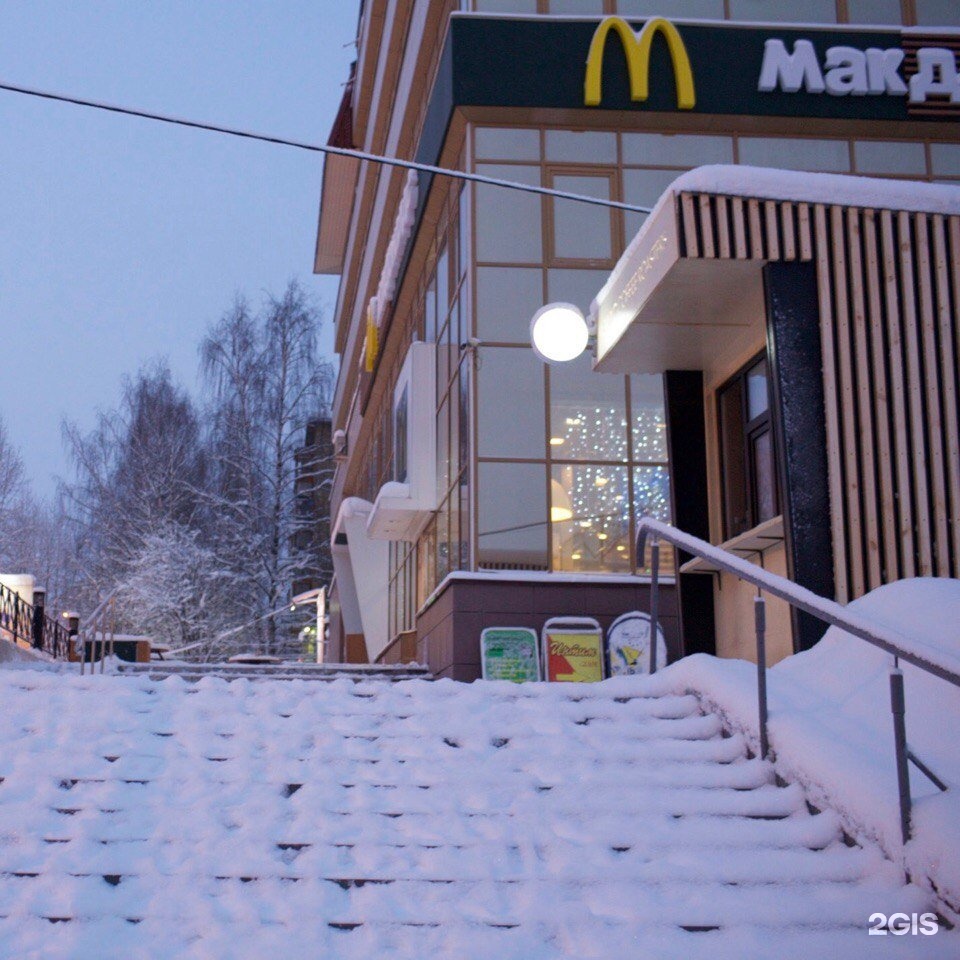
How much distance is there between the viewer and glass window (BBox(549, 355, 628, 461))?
17.0 meters

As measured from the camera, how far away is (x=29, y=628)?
2344 cm

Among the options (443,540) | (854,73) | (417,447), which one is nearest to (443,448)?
(417,447)

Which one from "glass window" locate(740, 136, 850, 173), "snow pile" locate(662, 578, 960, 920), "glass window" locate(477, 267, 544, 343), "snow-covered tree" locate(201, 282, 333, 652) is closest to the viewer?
"snow pile" locate(662, 578, 960, 920)

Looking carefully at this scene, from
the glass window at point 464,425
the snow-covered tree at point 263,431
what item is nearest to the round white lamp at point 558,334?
the glass window at point 464,425

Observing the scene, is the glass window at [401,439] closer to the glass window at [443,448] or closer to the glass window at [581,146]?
the glass window at [443,448]

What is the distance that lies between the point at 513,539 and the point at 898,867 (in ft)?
36.7

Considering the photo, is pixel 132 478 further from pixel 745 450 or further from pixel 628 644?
pixel 745 450

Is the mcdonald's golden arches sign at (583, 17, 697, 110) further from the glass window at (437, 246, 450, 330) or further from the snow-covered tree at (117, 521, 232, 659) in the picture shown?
the snow-covered tree at (117, 521, 232, 659)

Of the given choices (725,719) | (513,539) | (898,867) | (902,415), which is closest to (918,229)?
(902,415)

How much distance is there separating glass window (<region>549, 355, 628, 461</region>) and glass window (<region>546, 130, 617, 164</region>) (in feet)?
9.10

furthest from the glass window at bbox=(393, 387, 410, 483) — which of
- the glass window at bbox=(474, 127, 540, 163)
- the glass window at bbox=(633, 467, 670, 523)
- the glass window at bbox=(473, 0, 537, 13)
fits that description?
the glass window at bbox=(473, 0, 537, 13)

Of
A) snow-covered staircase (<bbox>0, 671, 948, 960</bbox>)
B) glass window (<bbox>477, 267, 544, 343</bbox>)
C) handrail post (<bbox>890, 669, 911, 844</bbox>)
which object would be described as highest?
glass window (<bbox>477, 267, 544, 343</bbox>)

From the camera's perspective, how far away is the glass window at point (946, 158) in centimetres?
1859

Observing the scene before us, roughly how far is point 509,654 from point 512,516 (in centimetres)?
193
